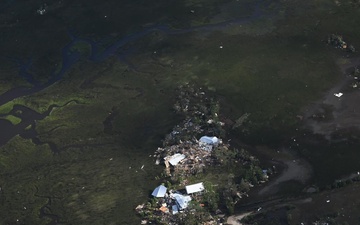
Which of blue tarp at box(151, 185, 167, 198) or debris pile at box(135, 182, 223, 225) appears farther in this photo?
blue tarp at box(151, 185, 167, 198)

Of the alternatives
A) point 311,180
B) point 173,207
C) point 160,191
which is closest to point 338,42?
point 311,180

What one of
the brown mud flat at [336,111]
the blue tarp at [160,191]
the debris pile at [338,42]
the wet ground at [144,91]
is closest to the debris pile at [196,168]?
the blue tarp at [160,191]

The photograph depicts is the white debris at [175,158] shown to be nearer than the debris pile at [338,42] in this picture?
Yes

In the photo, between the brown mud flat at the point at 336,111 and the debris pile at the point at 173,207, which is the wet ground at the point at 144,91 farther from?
the debris pile at the point at 173,207

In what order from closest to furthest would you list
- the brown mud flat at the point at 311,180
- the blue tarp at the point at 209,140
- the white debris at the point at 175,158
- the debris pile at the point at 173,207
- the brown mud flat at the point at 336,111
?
the brown mud flat at the point at 311,180 → the debris pile at the point at 173,207 → the white debris at the point at 175,158 → the blue tarp at the point at 209,140 → the brown mud flat at the point at 336,111

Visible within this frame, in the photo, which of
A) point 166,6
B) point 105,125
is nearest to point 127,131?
point 105,125

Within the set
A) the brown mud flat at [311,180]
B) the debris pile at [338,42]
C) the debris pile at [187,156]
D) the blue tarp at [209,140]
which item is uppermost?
the debris pile at [338,42]

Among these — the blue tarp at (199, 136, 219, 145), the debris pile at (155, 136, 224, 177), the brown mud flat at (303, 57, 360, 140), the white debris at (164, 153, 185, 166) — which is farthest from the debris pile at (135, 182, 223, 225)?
the brown mud flat at (303, 57, 360, 140)

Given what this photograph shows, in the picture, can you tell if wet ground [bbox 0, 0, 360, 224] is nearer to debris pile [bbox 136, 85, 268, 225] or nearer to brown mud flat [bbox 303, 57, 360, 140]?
brown mud flat [bbox 303, 57, 360, 140]

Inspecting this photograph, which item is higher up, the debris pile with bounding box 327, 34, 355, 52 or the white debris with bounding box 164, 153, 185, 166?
the debris pile with bounding box 327, 34, 355, 52
